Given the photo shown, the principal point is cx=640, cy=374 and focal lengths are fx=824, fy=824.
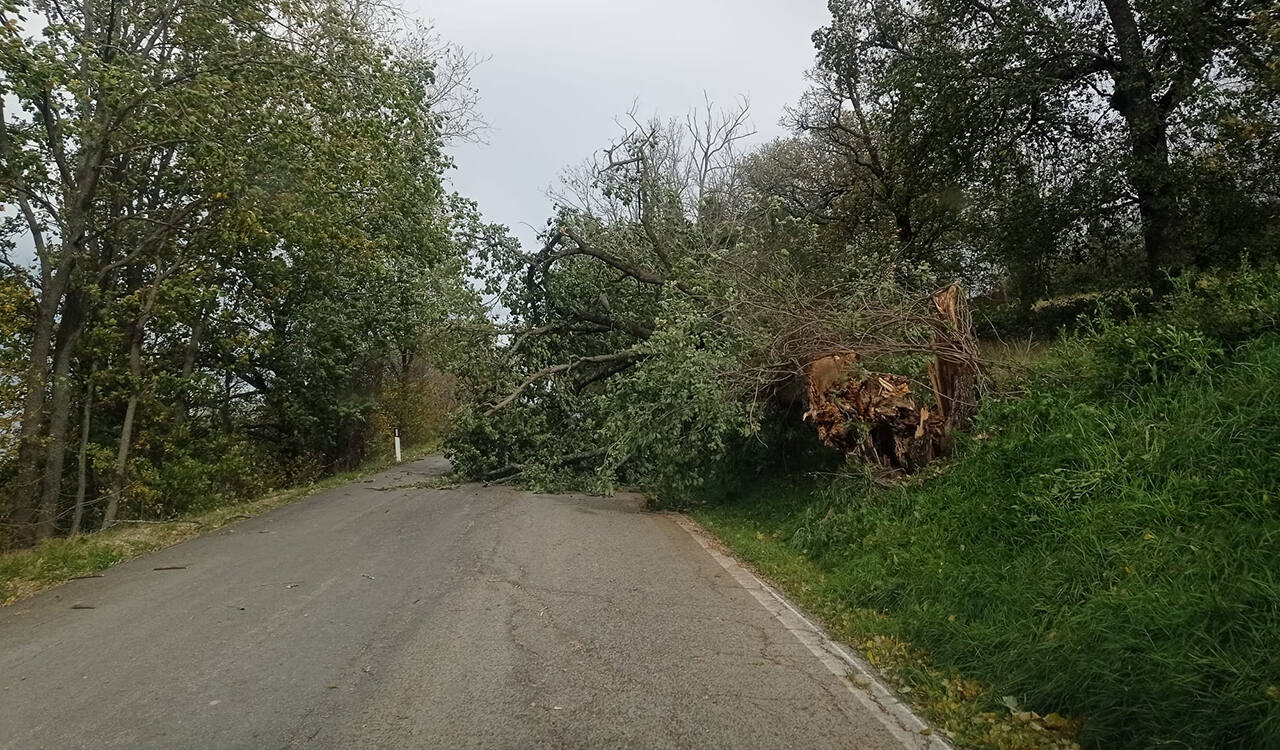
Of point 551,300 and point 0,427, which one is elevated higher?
point 551,300

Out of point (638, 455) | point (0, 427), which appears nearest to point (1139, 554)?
point (638, 455)

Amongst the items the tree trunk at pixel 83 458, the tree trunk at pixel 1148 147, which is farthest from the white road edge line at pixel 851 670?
the tree trunk at pixel 83 458

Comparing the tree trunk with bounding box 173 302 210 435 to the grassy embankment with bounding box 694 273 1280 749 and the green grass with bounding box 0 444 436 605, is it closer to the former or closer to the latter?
the green grass with bounding box 0 444 436 605

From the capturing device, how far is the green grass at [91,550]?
908cm

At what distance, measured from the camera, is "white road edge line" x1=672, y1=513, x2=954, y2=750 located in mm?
4238

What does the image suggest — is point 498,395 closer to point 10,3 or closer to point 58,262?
point 58,262

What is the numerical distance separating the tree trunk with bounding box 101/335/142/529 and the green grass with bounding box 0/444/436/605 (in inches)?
41.1

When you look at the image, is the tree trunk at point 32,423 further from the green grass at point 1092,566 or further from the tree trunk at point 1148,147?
the tree trunk at point 1148,147

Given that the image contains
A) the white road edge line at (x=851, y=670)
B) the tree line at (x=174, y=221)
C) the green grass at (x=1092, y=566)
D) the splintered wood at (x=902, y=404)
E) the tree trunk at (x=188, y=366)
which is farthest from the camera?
the tree trunk at (x=188, y=366)

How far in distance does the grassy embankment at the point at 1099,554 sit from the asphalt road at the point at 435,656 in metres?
0.60

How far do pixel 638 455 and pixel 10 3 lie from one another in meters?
10.4

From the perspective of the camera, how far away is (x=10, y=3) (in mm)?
10102

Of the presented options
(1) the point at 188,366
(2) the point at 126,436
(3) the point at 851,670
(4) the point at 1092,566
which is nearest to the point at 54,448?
(2) the point at 126,436

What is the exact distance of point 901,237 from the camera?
20281mm
